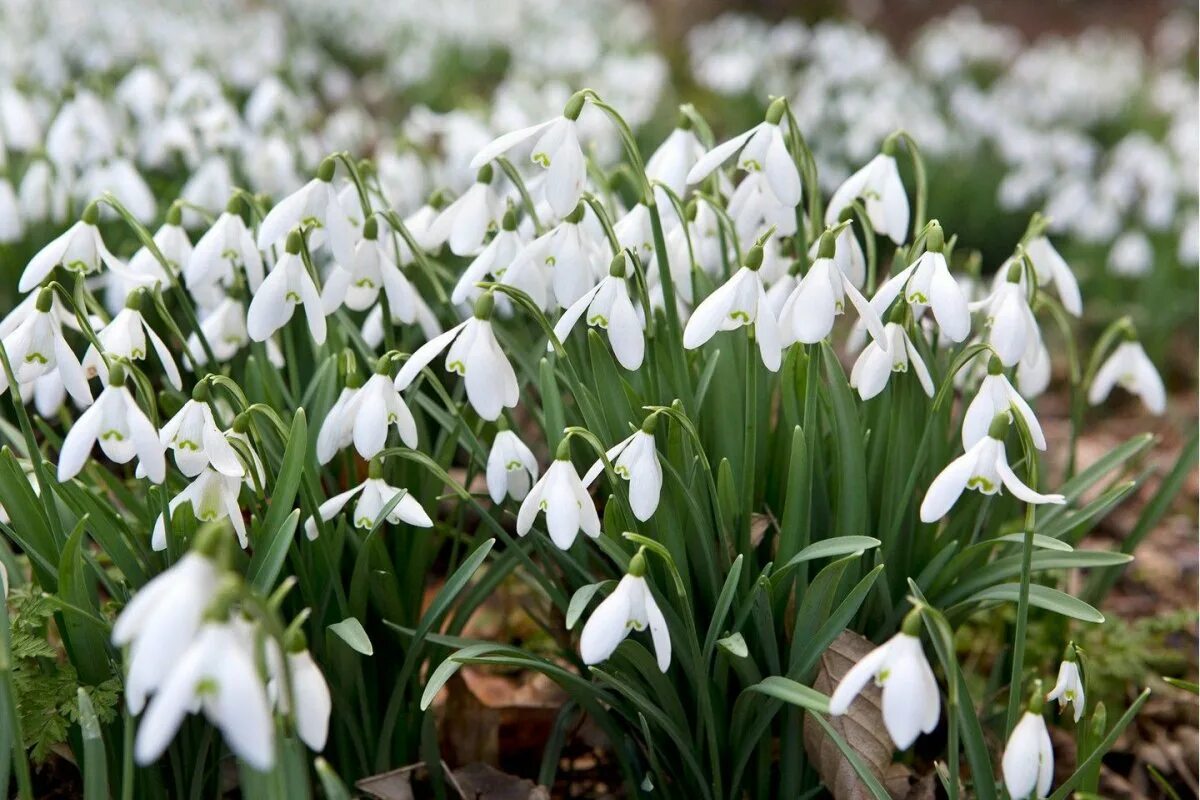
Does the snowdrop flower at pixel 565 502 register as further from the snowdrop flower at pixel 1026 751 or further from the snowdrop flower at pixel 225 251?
the snowdrop flower at pixel 225 251

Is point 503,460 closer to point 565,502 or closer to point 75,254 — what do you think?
point 565,502

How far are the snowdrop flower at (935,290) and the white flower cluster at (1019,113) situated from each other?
98.1 inches

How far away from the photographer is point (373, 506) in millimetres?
1438

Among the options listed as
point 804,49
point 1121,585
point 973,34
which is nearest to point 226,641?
point 1121,585

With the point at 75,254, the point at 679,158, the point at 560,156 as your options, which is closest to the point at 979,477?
→ the point at 560,156

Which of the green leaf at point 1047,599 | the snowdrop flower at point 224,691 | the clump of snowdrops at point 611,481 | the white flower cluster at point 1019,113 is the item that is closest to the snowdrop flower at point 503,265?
the clump of snowdrops at point 611,481

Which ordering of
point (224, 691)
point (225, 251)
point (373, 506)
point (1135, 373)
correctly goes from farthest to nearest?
point (1135, 373), point (225, 251), point (373, 506), point (224, 691)

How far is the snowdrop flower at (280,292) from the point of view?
1.49 m

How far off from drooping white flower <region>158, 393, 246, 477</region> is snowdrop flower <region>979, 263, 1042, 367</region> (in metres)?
0.92

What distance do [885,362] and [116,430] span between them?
911 millimetres

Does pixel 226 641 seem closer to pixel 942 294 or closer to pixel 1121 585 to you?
pixel 942 294

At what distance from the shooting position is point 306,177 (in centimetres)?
314

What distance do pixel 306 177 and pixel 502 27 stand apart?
14.6 feet

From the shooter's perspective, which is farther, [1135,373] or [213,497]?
[1135,373]
